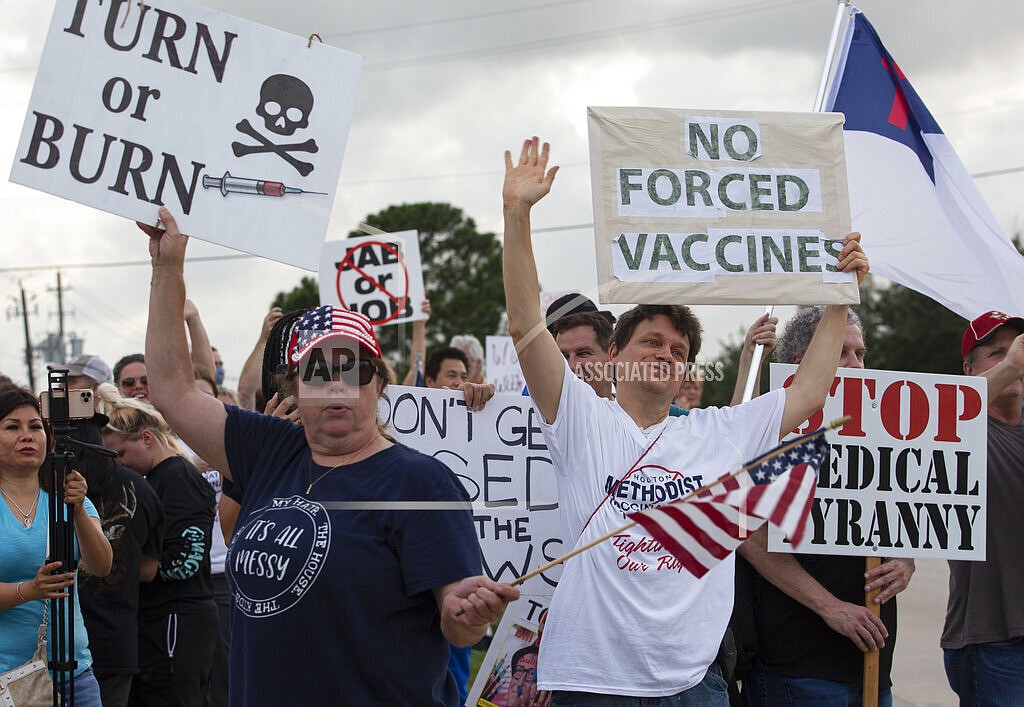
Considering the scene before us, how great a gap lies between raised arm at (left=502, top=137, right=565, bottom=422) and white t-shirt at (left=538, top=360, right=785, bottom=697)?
0.09 meters

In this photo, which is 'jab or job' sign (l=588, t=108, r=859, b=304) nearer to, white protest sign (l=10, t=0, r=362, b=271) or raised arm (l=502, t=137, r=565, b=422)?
raised arm (l=502, t=137, r=565, b=422)

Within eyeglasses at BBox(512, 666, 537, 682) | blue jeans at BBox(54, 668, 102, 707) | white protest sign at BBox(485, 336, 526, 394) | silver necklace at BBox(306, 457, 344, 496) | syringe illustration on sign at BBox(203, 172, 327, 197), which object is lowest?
blue jeans at BBox(54, 668, 102, 707)

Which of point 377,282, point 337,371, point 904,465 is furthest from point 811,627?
point 377,282

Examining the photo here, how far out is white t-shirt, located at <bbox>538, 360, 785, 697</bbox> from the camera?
3033 millimetres

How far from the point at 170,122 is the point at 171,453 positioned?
8.68 feet

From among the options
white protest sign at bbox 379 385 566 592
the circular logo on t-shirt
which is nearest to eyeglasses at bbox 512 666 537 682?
white protest sign at bbox 379 385 566 592

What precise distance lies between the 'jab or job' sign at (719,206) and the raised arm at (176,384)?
117 cm

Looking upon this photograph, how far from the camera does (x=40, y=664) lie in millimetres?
4055

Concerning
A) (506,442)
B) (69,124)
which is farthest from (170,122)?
(506,442)

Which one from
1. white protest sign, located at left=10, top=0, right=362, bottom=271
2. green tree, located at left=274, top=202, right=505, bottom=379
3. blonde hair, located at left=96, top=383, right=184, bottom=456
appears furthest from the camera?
green tree, located at left=274, top=202, right=505, bottom=379

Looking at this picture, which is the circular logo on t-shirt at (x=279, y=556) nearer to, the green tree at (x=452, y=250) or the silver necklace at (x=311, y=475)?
the silver necklace at (x=311, y=475)

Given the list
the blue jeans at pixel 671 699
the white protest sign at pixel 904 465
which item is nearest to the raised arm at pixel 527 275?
the blue jeans at pixel 671 699

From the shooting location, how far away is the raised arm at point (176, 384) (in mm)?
2955

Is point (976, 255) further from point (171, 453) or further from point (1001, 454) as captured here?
point (171, 453)
